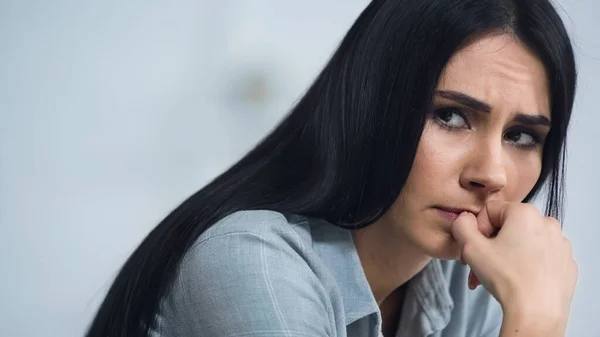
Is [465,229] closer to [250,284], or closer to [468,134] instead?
[468,134]

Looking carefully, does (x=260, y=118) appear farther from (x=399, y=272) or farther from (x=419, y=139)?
(x=419, y=139)


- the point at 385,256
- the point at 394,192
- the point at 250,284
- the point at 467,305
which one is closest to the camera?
the point at 250,284

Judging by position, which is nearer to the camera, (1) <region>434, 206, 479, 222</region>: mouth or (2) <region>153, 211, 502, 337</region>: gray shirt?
(2) <region>153, 211, 502, 337</region>: gray shirt

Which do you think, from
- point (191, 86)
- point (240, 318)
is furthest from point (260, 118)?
point (240, 318)

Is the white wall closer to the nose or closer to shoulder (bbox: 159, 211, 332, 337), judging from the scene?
shoulder (bbox: 159, 211, 332, 337)

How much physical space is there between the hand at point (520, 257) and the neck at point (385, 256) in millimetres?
109

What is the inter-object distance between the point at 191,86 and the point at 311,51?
27 cm

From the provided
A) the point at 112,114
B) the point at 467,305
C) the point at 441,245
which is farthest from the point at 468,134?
the point at 112,114

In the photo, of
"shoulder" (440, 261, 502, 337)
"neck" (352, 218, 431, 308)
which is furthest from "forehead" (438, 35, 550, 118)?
"shoulder" (440, 261, 502, 337)

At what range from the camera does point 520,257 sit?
32.5 inches

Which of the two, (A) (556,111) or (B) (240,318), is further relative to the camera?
(A) (556,111)

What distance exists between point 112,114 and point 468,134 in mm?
700

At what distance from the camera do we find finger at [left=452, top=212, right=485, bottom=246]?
86 cm

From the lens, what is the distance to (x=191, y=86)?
4.42 feet
